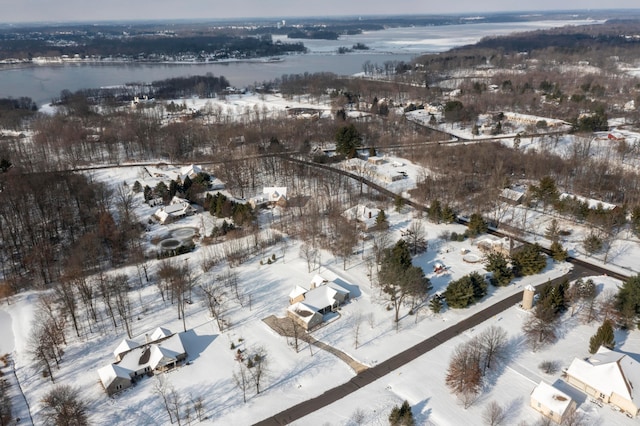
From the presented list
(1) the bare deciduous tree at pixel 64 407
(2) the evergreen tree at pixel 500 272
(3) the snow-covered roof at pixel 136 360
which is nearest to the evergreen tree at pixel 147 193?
(3) the snow-covered roof at pixel 136 360

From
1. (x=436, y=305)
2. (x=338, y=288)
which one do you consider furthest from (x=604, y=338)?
(x=338, y=288)

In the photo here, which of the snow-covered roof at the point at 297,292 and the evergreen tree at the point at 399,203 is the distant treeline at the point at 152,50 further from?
the snow-covered roof at the point at 297,292

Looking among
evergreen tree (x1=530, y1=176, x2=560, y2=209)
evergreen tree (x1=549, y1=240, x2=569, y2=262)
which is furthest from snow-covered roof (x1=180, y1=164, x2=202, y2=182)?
evergreen tree (x1=549, y1=240, x2=569, y2=262)

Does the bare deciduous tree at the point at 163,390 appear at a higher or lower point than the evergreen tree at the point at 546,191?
lower

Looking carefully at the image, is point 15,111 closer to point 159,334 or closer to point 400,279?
point 159,334

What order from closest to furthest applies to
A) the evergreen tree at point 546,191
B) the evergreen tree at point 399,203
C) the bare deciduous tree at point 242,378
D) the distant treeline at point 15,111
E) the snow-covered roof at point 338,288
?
the bare deciduous tree at point 242,378
the snow-covered roof at point 338,288
the evergreen tree at point 546,191
the evergreen tree at point 399,203
the distant treeline at point 15,111

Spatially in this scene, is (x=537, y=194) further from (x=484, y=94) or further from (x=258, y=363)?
(x=484, y=94)
